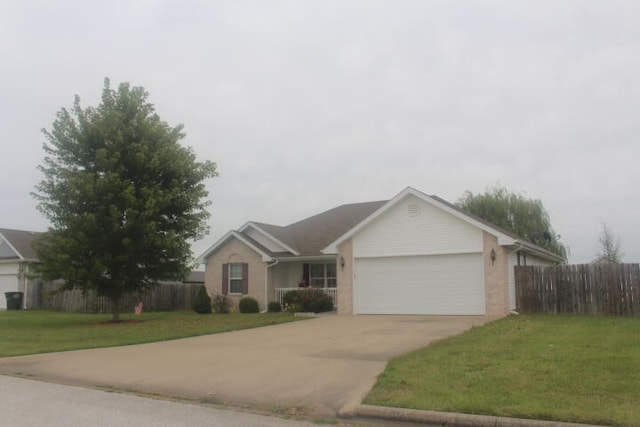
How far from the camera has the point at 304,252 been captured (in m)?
27.3

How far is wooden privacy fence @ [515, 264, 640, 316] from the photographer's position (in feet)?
61.5

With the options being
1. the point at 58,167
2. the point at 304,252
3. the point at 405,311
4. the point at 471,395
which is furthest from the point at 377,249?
the point at 471,395

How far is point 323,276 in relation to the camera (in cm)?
2761

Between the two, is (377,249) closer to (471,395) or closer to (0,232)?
(471,395)

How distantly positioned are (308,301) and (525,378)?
16.2m

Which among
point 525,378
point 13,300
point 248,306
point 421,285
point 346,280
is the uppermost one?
point 346,280

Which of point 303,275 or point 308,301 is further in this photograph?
point 303,275

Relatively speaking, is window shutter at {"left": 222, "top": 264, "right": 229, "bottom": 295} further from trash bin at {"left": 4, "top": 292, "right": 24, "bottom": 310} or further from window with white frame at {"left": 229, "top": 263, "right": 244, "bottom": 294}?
trash bin at {"left": 4, "top": 292, "right": 24, "bottom": 310}

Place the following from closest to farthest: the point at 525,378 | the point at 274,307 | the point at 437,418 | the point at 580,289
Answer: the point at 437,418 → the point at 525,378 → the point at 580,289 → the point at 274,307

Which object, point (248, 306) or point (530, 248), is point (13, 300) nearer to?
point (248, 306)

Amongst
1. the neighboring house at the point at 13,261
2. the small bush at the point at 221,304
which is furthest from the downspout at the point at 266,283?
the neighboring house at the point at 13,261

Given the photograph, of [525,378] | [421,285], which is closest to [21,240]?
[421,285]

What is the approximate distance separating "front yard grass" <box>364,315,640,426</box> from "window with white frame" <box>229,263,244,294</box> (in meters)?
16.6

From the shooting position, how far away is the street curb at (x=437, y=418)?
611 cm
